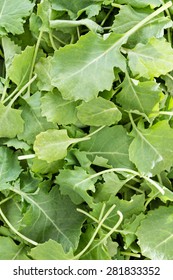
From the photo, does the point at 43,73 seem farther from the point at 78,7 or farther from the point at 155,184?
the point at 155,184

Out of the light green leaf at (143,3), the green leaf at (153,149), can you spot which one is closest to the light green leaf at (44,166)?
the green leaf at (153,149)

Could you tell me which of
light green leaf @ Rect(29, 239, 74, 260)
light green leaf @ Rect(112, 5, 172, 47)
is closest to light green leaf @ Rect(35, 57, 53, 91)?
light green leaf @ Rect(112, 5, 172, 47)

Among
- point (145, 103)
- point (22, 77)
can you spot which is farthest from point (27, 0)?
point (145, 103)

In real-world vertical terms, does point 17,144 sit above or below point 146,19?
below

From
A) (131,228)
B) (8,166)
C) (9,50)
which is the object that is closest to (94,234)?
(131,228)

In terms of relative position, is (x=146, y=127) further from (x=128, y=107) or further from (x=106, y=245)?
(x=106, y=245)

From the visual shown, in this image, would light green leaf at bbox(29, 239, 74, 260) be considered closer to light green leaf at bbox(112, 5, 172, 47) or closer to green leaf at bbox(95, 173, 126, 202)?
green leaf at bbox(95, 173, 126, 202)

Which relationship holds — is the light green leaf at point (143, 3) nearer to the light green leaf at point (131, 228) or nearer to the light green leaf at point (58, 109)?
the light green leaf at point (58, 109)
